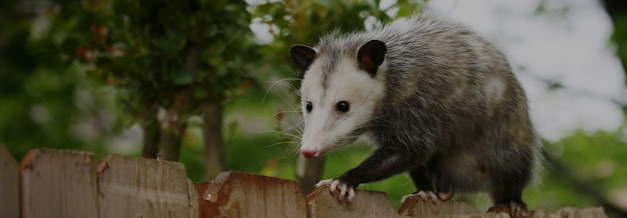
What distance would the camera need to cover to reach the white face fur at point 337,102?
97.1 inches

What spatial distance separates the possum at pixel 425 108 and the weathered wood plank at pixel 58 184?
2.92 feet

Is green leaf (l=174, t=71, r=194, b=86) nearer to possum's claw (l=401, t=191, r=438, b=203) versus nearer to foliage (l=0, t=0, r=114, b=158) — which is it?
possum's claw (l=401, t=191, r=438, b=203)

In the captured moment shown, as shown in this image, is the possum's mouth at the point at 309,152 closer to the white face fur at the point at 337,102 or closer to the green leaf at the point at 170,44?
the white face fur at the point at 337,102

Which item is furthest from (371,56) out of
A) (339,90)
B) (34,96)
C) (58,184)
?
(34,96)

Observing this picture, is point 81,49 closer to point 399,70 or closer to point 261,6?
point 261,6

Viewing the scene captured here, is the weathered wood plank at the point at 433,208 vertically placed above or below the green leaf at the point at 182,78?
below

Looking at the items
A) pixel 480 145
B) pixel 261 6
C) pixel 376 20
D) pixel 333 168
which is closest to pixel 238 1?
pixel 261 6

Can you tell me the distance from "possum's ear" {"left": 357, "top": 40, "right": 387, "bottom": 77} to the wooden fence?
1.84ft

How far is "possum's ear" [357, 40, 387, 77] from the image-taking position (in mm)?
2619

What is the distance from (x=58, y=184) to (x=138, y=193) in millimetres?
212

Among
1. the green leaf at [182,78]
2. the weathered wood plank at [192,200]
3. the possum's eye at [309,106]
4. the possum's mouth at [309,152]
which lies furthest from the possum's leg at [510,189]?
the weathered wood plank at [192,200]

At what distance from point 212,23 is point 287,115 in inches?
24.2

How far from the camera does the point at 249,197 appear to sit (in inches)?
75.3

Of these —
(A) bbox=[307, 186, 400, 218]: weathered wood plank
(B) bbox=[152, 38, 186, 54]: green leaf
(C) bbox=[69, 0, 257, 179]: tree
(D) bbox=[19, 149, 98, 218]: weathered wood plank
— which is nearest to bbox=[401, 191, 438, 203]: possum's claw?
(A) bbox=[307, 186, 400, 218]: weathered wood plank
